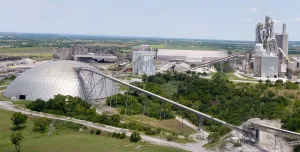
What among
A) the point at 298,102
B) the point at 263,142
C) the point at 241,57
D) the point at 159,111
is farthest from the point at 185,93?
the point at 241,57

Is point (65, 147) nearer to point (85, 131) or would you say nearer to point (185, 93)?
point (85, 131)

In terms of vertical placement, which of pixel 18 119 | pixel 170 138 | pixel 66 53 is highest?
pixel 66 53

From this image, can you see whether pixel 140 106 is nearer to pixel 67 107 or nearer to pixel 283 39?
pixel 67 107

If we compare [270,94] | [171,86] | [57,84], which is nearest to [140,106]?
[57,84]

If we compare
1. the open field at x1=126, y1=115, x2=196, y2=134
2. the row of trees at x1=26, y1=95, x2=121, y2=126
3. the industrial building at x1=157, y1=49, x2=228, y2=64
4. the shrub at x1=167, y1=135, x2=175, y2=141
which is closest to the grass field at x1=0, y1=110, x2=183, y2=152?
the shrub at x1=167, y1=135, x2=175, y2=141

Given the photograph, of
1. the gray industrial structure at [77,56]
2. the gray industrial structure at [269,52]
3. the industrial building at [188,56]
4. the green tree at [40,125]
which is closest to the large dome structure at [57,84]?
the green tree at [40,125]

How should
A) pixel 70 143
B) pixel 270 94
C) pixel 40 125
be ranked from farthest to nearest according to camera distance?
pixel 270 94 → pixel 40 125 → pixel 70 143
